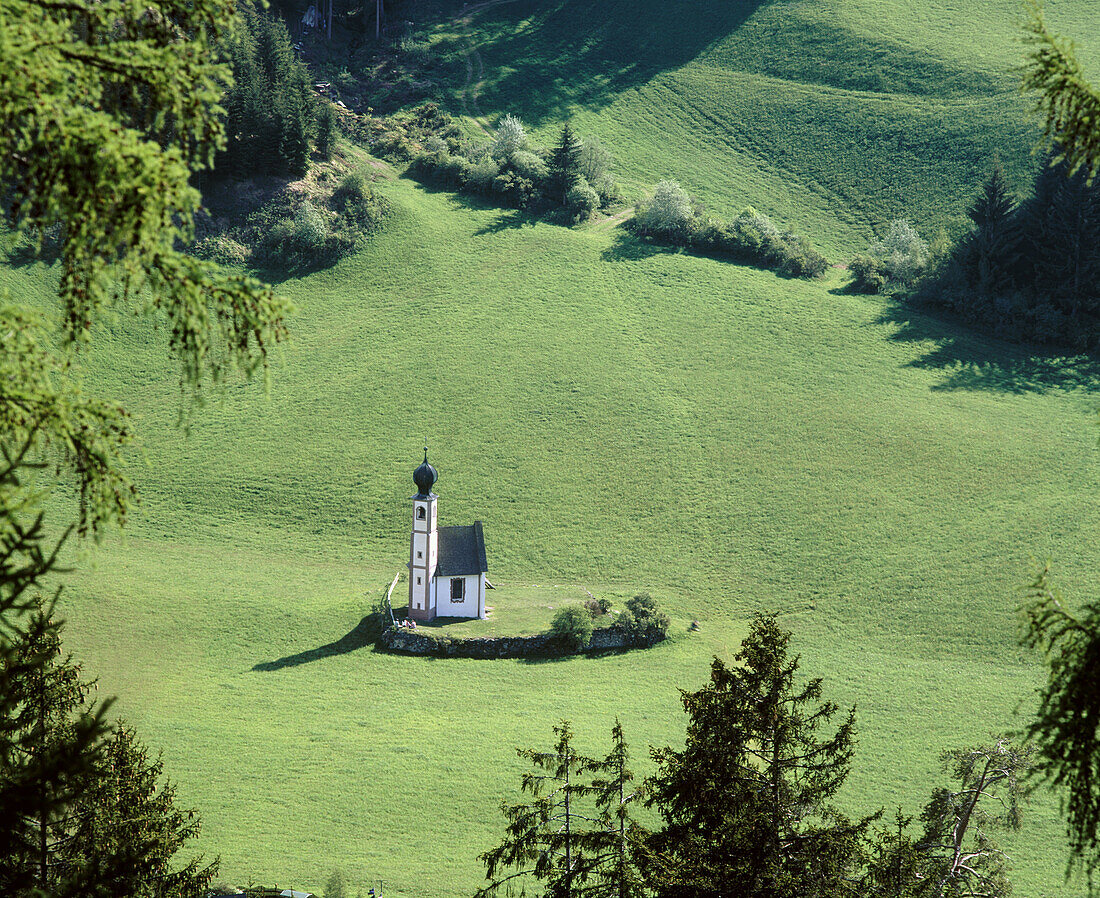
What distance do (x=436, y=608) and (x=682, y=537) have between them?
14480 mm

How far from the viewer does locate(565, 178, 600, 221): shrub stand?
77688 mm

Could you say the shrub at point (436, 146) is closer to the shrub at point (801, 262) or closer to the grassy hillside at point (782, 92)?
the grassy hillside at point (782, 92)

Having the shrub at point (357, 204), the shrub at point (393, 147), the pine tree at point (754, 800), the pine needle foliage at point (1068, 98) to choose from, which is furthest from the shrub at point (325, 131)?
the pine needle foliage at point (1068, 98)

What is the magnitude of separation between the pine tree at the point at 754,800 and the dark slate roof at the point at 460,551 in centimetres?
2729

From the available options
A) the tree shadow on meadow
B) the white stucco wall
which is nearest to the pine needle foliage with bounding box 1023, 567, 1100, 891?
the white stucco wall

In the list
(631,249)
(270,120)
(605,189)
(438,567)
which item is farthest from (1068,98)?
(605,189)

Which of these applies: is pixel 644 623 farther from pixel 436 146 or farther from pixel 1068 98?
pixel 436 146

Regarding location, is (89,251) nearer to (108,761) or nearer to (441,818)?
(108,761)

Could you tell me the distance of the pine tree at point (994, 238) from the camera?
6781 centimetres

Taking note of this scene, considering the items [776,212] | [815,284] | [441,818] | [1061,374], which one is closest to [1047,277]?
[1061,374]

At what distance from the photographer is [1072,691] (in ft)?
20.9

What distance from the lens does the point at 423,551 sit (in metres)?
40.1

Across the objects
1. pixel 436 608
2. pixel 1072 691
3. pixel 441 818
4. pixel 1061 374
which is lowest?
pixel 441 818

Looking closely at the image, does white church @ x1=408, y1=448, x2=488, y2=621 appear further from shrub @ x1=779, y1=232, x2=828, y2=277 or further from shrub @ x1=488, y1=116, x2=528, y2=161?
shrub @ x1=488, y1=116, x2=528, y2=161
